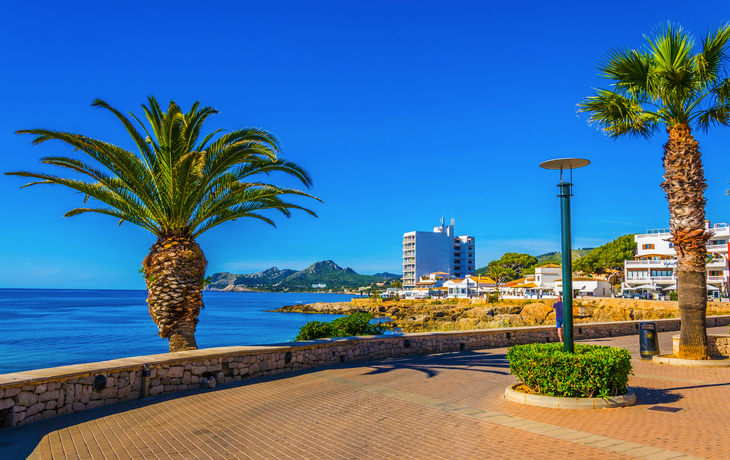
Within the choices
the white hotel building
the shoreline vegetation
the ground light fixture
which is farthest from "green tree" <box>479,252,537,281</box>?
the ground light fixture

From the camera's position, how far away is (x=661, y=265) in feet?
182

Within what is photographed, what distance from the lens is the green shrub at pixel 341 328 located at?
45.4 feet

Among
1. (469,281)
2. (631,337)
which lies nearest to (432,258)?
(469,281)

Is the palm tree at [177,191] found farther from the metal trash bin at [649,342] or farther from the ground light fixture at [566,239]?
the metal trash bin at [649,342]

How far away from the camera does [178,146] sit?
1138 cm

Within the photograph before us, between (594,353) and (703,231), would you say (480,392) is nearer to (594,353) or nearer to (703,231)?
(594,353)

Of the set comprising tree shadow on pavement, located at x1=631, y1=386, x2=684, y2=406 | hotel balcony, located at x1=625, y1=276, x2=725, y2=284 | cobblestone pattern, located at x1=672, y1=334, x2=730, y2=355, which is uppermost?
hotel balcony, located at x1=625, y1=276, x2=725, y2=284

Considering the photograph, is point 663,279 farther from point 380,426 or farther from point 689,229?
point 380,426

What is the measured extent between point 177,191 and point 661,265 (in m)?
59.7

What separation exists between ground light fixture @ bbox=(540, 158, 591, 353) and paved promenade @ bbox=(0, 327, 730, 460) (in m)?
1.50

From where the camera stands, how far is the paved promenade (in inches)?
210

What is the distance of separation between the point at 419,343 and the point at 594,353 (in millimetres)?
6346

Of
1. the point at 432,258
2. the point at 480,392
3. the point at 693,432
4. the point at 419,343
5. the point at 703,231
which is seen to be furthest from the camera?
the point at 432,258

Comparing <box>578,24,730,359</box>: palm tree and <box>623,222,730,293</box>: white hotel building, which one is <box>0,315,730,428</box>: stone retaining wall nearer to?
<box>578,24,730,359</box>: palm tree
